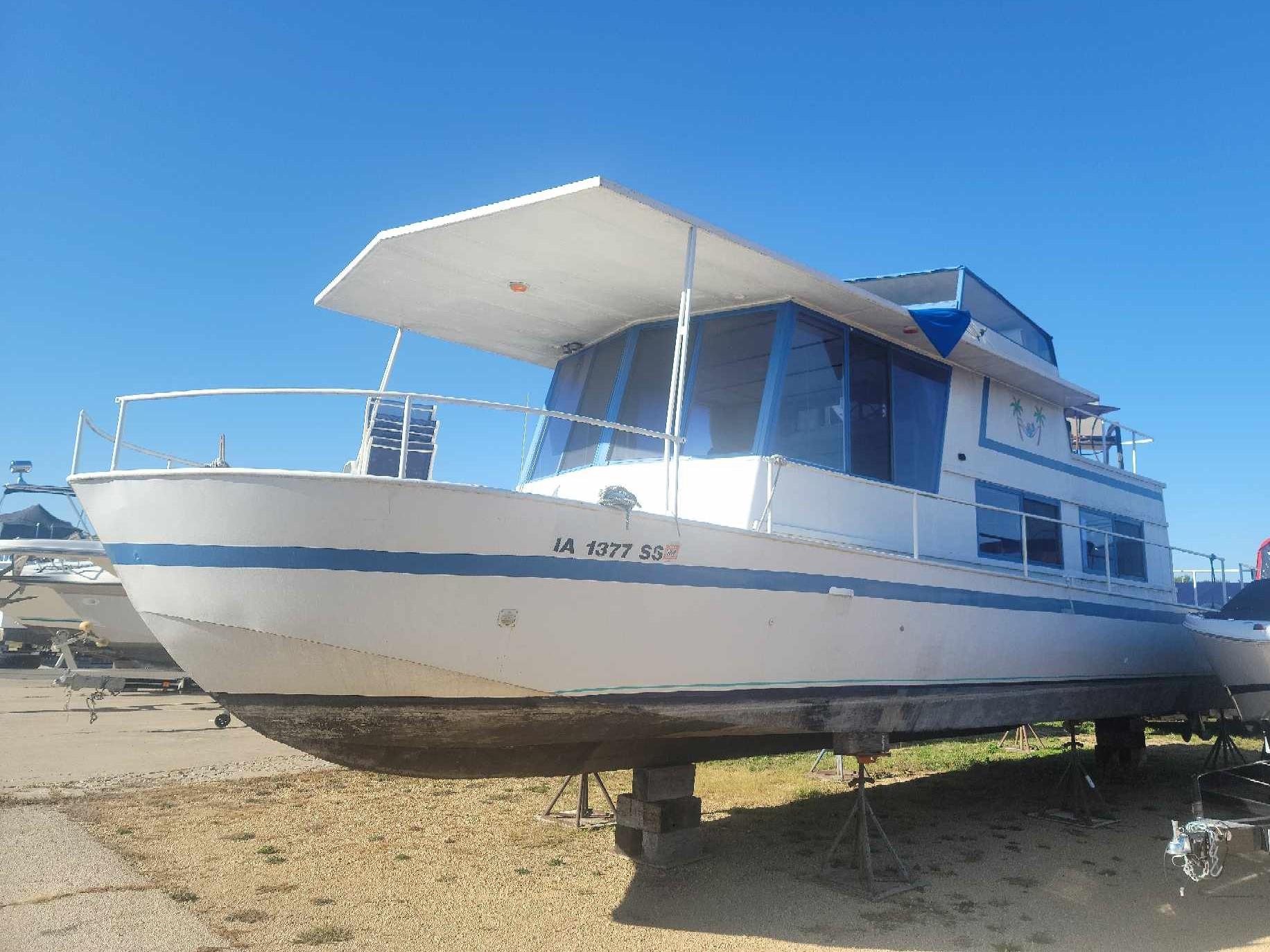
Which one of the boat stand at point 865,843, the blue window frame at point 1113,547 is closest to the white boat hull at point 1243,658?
the blue window frame at point 1113,547

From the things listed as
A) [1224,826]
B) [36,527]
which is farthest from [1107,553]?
[36,527]

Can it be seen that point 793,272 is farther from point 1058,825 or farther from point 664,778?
point 1058,825

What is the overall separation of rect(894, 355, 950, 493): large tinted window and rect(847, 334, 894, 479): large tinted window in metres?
0.13

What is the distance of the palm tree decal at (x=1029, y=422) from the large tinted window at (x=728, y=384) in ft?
11.8

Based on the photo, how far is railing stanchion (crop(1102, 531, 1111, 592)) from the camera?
9049 mm

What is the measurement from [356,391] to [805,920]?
450 cm

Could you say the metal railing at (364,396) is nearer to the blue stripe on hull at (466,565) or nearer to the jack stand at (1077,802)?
the blue stripe on hull at (466,565)

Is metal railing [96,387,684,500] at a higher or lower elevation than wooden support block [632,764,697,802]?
higher

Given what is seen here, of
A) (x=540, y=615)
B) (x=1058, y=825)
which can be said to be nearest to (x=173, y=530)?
(x=540, y=615)

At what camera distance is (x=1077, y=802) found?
8906 millimetres

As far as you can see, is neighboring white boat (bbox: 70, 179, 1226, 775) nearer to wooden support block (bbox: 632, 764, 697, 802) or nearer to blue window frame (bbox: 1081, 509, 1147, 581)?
blue window frame (bbox: 1081, 509, 1147, 581)

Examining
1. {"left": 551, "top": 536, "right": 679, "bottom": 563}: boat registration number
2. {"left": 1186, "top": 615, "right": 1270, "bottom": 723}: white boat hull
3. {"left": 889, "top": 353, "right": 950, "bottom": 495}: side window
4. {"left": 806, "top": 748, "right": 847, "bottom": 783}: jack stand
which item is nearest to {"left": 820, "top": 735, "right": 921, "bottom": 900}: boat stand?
{"left": 889, "top": 353, "right": 950, "bottom": 495}: side window

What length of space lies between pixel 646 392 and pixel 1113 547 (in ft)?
20.3

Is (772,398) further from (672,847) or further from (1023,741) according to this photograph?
(1023,741)
